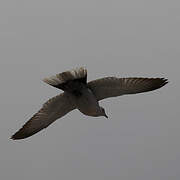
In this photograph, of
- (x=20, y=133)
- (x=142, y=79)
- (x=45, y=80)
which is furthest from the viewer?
(x=20, y=133)

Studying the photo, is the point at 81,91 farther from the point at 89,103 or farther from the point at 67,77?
the point at 67,77

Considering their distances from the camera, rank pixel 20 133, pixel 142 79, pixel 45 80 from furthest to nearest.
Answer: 1. pixel 20 133
2. pixel 142 79
3. pixel 45 80

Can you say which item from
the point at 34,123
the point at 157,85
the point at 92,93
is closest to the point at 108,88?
the point at 92,93

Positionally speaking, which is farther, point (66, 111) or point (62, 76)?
point (66, 111)

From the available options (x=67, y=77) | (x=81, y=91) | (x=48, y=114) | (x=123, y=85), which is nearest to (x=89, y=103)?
(x=81, y=91)

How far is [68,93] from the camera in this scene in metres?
7.09

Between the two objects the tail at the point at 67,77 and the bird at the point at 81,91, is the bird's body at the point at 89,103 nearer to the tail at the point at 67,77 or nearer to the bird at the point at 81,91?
the bird at the point at 81,91

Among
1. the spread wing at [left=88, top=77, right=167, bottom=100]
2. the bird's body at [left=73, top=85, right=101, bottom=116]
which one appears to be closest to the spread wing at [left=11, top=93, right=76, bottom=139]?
the bird's body at [left=73, top=85, right=101, bottom=116]

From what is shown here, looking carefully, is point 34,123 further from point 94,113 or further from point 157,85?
point 157,85

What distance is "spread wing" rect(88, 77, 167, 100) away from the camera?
6.73 metres

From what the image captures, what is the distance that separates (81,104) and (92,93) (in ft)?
0.82

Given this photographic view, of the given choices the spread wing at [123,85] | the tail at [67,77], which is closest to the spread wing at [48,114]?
the spread wing at [123,85]

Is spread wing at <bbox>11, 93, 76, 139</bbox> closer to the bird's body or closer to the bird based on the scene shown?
the bird

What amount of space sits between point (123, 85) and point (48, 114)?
1.44 m
